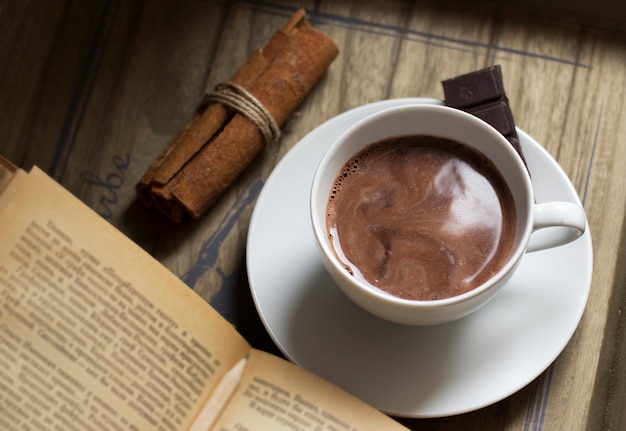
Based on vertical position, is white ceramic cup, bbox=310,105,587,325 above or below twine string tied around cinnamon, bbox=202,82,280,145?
below

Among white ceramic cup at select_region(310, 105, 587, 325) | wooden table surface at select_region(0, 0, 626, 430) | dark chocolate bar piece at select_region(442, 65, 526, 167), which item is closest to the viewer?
white ceramic cup at select_region(310, 105, 587, 325)

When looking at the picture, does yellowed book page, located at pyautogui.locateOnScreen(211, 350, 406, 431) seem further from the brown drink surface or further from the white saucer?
the brown drink surface

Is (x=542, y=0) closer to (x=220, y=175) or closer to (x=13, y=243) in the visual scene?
(x=220, y=175)

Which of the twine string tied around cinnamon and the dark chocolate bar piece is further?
the twine string tied around cinnamon

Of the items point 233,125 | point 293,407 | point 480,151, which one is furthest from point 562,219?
point 233,125

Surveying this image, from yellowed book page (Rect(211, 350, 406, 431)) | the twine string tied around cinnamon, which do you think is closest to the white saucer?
yellowed book page (Rect(211, 350, 406, 431))

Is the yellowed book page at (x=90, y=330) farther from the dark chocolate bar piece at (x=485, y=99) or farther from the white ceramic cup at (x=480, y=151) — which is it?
the dark chocolate bar piece at (x=485, y=99)

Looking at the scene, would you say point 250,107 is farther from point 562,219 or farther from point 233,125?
point 562,219
